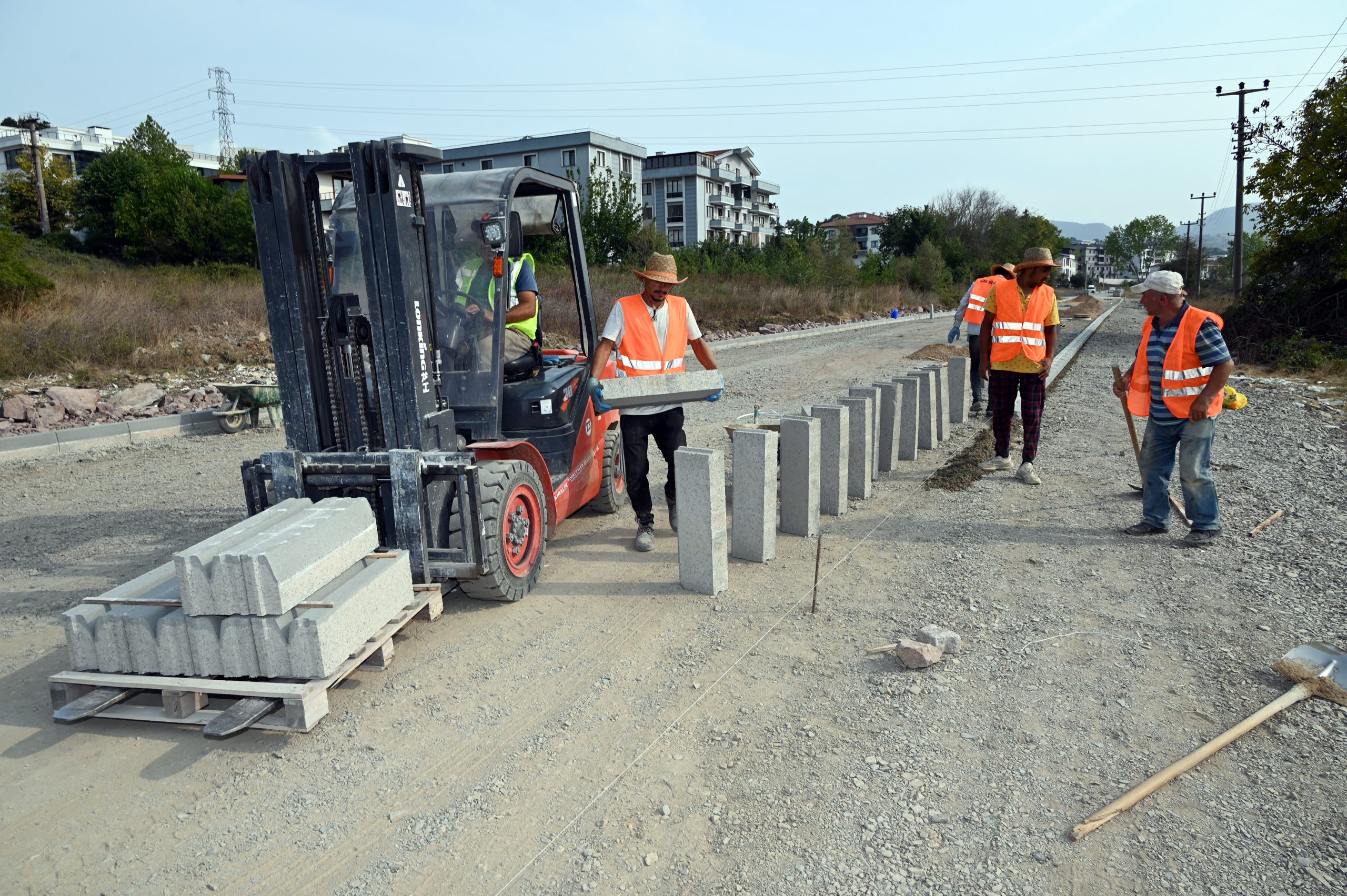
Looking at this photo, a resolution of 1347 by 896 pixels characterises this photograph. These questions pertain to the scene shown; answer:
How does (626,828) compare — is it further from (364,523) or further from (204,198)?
(204,198)

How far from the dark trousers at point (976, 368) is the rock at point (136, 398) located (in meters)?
11.6

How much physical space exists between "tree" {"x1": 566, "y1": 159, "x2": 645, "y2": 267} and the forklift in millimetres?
28588

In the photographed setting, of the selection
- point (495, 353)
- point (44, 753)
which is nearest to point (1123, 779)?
point (495, 353)

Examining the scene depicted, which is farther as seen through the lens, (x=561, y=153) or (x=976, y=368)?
(x=561, y=153)

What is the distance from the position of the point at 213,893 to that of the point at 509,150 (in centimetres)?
6407

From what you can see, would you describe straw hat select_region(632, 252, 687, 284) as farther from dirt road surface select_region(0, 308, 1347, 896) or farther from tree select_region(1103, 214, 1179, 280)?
tree select_region(1103, 214, 1179, 280)

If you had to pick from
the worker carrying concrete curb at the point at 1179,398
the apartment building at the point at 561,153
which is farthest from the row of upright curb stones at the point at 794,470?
the apartment building at the point at 561,153

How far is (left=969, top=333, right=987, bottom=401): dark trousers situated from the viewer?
10.7 m

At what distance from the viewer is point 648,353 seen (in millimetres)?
5484

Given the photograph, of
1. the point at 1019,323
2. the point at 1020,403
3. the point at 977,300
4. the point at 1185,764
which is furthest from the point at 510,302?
the point at 977,300

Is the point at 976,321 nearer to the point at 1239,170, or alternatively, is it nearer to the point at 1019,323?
the point at 1019,323

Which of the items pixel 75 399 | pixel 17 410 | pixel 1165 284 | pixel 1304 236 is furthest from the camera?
pixel 1304 236

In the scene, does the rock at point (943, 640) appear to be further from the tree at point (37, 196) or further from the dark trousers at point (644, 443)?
the tree at point (37, 196)

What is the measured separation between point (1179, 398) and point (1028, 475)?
1.94 meters
